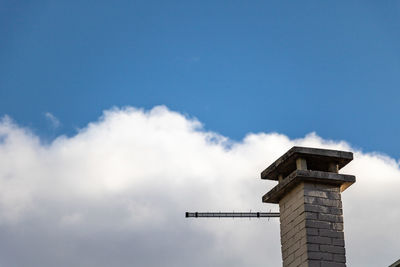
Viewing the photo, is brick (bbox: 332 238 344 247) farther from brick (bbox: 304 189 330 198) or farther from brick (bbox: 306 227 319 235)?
brick (bbox: 304 189 330 198)

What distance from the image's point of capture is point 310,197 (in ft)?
41.5

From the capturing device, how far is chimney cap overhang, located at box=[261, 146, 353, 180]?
13031 mm

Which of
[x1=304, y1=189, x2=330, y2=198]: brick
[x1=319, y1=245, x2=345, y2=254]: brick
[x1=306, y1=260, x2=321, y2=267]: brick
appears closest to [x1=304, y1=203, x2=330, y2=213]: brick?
[x1=304, y1=189, x2=330, y2=198]: brick

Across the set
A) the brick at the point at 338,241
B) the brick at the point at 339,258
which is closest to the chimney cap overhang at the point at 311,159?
the brick at the point at 338,241

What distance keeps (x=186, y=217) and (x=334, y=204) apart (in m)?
18.9

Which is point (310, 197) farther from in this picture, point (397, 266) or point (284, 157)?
point (397, 266)

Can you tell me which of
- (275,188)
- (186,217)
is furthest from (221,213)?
(275,188)

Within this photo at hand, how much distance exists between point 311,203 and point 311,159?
999 mm

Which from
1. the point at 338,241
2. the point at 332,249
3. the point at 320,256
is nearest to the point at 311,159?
the point at 338,241

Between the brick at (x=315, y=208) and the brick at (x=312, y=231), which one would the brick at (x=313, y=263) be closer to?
the brick at (x=312, y=231)

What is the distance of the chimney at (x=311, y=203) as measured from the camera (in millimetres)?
12242

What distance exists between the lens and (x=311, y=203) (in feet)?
41.3

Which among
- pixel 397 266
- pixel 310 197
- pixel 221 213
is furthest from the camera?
pixel 221 213

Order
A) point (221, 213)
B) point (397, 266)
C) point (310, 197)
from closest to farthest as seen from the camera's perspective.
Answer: point (397, 266) → point (310, 197) → point (221, 213)
